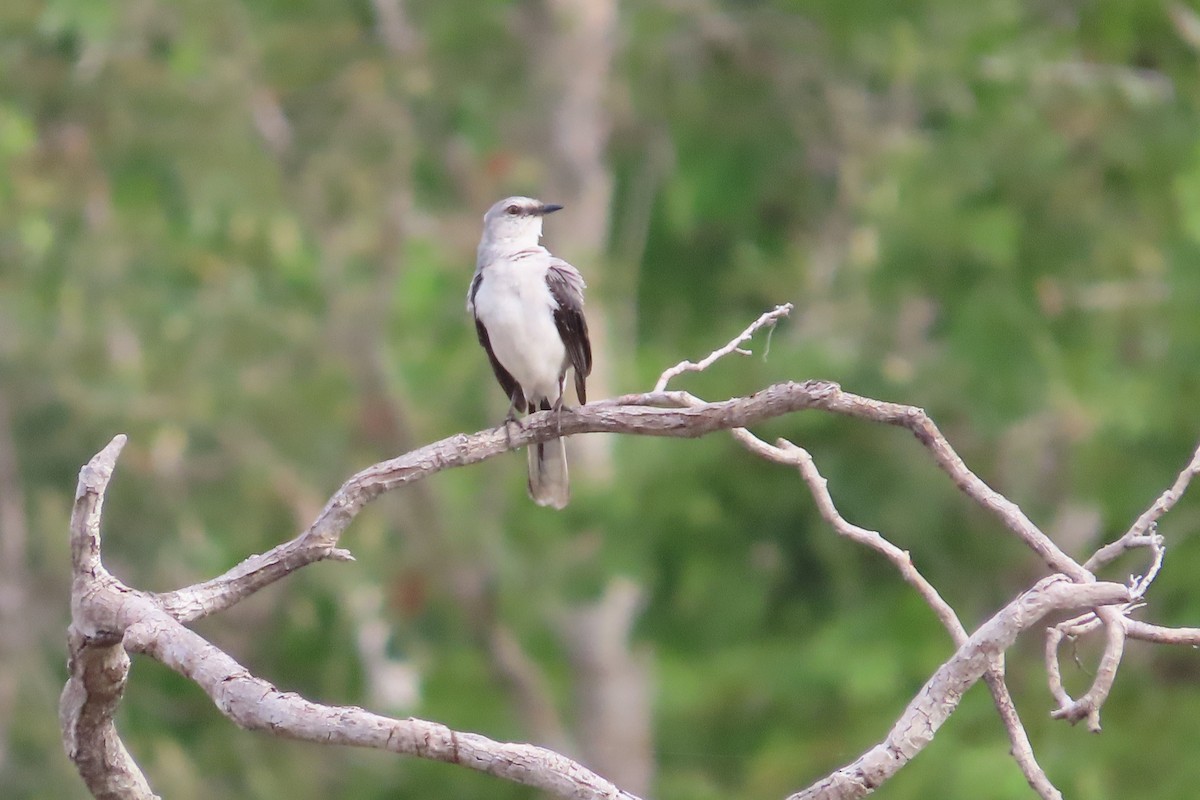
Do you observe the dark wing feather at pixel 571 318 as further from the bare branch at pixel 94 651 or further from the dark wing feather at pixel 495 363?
the bare branch at pixel 94 651

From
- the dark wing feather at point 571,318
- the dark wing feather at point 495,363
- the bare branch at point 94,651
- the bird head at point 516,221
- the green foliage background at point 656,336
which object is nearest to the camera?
the bare branch at point 94,651

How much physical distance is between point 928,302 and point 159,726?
6146mm

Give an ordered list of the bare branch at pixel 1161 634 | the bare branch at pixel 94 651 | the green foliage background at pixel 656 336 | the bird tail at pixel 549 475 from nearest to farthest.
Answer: the bare branch at pixel 1161 634 < the bare branch at pixel 94 651 < the bird tail at pixel 549 475 < the green foliage background at pixel 656 336

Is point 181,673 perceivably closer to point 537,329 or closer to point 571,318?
point 537,329

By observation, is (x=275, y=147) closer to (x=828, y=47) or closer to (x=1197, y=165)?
Result: (x=828, y=47)

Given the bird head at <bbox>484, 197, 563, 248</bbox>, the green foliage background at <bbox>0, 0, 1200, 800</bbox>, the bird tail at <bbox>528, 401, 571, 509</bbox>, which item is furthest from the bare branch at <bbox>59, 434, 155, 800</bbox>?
the green foliage background at <bbox>0, 0, 1200, 800</bbox>

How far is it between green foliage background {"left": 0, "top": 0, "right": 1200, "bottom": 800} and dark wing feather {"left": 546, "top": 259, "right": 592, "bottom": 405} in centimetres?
213

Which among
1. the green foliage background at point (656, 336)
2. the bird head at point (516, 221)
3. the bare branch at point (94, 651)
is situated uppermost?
the green foliage background at point (656, 336)

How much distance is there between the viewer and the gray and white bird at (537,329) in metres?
6.98

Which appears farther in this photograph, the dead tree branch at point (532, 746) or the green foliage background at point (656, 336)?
the green foliage background at point (656, 336)

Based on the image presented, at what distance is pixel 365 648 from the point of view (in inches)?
676

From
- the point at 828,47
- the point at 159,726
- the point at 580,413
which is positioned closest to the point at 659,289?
the point at 828,47

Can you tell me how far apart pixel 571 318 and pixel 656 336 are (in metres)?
6.89

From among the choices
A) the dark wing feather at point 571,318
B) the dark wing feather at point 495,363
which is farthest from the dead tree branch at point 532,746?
the dark wing feather at point 495,363
